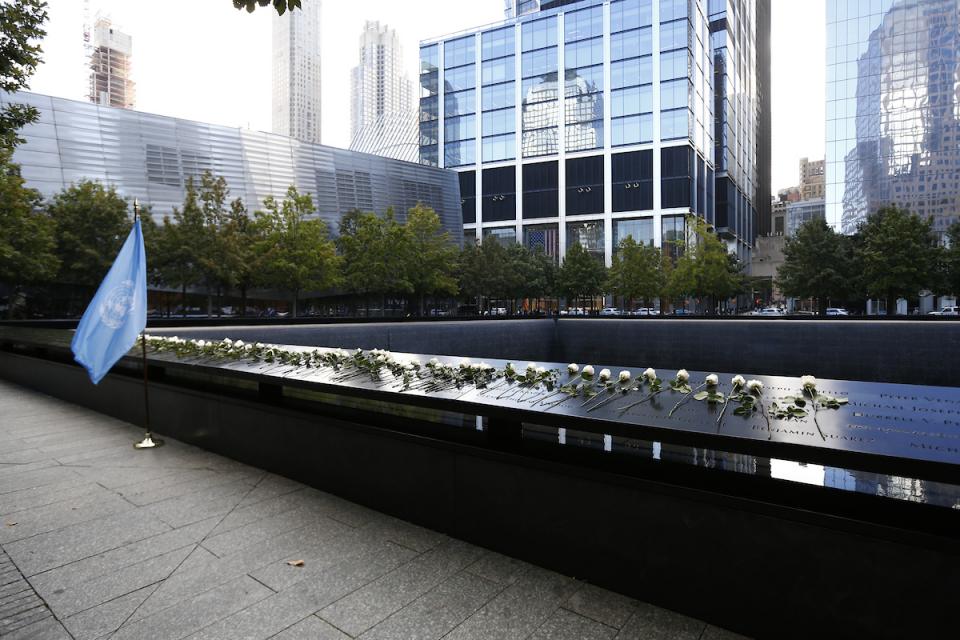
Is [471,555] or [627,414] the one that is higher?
[627,414]

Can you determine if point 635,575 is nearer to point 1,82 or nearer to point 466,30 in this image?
point 1,82

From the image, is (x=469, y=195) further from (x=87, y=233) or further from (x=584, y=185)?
(x=87, y=233)

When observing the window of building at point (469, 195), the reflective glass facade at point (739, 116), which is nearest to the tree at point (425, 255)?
the window of building at point (469, 195)

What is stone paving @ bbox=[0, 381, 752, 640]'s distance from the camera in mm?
3070

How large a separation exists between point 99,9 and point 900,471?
209 meters

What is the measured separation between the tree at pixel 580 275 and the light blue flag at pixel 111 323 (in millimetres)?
49708

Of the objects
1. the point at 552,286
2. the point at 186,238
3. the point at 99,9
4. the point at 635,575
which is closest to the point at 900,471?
the point at 635,575

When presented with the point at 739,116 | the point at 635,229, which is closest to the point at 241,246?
the point at 635,229

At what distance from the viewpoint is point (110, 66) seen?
14388cm

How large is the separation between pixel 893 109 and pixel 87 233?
230 feet

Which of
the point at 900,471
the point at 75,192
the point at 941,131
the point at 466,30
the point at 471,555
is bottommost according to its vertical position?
the point at 471,555

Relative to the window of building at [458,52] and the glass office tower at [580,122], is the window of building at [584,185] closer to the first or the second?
the glass office tower at [580,122]

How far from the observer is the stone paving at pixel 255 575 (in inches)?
121

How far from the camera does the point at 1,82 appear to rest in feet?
36.8
